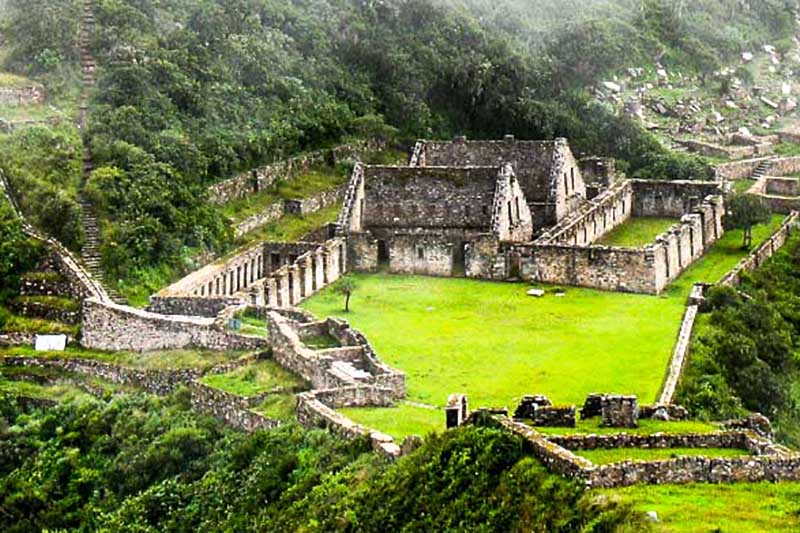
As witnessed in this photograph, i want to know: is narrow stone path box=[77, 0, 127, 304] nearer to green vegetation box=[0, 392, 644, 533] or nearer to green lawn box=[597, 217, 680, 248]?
green vegetation box=[0, 392, 644, 533]

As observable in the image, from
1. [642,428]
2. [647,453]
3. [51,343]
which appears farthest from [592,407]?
[51,343]

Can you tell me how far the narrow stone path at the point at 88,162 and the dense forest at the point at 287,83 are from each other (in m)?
0.41

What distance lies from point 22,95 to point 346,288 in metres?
20.3

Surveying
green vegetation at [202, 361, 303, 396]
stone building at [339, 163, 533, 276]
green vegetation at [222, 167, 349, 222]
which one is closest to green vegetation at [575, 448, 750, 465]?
green vegetation at [202, 361, 303, 396]

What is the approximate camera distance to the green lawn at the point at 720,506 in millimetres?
32062

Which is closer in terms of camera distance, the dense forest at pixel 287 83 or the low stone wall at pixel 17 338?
the low stone wall at pixel 17 338

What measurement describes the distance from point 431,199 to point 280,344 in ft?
66.1

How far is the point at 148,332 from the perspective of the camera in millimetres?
62094

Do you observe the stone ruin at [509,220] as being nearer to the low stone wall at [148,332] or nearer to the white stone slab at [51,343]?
the low stone wall at [148,332]

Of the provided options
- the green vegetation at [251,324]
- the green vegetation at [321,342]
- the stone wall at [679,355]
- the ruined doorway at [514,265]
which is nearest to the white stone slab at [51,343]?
the green vegetation at [251,324]

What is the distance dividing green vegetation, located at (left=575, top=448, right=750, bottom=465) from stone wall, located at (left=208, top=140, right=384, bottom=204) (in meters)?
44.0

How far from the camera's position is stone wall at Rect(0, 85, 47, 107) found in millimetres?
82250

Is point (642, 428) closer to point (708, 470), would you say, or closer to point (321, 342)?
point (708, 470)

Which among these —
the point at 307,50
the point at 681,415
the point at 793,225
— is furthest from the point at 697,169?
the point at 681,415
